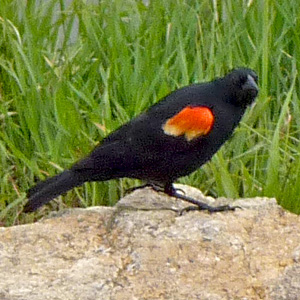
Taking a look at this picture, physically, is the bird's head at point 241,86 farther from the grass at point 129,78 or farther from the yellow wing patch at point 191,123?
the grass at point 129,78

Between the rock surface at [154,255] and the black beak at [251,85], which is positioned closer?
the rock surface at [154,255]

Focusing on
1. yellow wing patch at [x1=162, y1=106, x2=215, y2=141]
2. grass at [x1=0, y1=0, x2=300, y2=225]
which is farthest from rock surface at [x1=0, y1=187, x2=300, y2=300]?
grass at [x1=0, y1=0, x2=300, y2=225]

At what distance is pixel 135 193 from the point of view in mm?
3566

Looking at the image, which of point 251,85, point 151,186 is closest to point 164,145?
point 151,186

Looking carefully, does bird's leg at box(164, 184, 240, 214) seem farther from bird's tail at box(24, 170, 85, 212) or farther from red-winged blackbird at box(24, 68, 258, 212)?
bird's tail at box(24, 170, 85, 212)


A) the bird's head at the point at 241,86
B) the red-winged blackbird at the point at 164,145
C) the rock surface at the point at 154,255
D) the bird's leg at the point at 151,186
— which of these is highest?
the bird's head at the point at 241,86

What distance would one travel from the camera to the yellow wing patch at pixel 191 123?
334cm

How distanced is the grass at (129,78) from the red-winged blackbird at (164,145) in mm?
360

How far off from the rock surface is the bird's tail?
107mm

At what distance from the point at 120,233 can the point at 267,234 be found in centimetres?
50

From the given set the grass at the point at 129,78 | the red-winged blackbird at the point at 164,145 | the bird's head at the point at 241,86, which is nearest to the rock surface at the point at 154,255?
the red-winged blackbird at the point at 164,145

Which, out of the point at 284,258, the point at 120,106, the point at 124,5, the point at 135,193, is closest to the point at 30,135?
the point at 120,106

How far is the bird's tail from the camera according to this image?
3.36m

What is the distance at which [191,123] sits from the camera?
3309 millimetres
